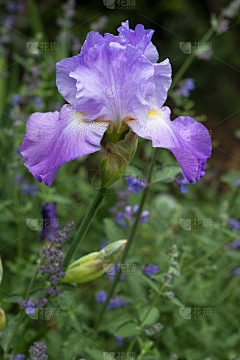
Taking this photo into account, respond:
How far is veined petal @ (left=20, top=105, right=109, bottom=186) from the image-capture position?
2.63 ft

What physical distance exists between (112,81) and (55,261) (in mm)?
478

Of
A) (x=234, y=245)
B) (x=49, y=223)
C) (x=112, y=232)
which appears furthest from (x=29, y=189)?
(x=234, y=245)

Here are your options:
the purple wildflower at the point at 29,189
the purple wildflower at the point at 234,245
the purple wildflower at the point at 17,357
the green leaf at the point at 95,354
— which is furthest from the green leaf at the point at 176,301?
the purple wildflower at the point at 29,189

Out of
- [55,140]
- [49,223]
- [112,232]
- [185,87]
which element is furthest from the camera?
[185,87]

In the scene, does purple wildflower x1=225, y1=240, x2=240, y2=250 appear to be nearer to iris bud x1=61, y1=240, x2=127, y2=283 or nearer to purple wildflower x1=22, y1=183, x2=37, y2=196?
iris bud x1=61, y1=240, x2=127, y2=283

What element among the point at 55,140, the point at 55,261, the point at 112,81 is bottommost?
the point at 55,261

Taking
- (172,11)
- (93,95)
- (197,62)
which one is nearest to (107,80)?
(93,95)

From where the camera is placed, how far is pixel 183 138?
88cm

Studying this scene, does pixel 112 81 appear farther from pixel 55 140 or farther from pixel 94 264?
pixel 94 264

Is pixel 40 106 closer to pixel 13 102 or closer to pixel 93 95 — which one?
pixel 13 102

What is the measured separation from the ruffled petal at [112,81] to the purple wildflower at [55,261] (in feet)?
0.98

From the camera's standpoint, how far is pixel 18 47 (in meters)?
3.21

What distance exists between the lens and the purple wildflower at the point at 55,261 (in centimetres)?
95

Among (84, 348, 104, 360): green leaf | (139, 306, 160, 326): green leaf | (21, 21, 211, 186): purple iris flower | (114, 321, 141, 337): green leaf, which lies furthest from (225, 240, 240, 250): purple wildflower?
(21, 21, 211, 186): purple iris flower
